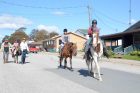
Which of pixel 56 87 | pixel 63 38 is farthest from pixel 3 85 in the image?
pixel 63 38

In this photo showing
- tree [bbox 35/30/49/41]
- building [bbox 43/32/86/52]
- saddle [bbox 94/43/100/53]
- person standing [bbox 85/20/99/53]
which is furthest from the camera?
tree [bbox 35/30/49/41]

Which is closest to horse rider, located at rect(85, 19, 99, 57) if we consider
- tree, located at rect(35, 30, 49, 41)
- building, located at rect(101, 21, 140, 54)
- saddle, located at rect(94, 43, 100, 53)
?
saddle, located at rect(94, 43, 100, 53)

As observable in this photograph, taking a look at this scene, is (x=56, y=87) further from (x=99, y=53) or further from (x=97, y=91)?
(x=99, y=53)

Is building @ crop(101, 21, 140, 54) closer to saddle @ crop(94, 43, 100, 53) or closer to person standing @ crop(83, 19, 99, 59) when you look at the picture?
person standing @ crop(83, 19, 99, 59)

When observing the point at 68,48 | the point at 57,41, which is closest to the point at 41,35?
the point at 57,41

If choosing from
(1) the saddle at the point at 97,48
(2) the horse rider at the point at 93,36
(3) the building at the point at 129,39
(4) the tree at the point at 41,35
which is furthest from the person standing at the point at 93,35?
(4) the tree at the point at 41,35

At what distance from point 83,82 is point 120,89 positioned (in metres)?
2.06

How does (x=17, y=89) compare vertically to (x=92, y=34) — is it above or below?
below

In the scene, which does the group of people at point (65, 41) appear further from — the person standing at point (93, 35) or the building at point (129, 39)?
the building at point (129, 39)

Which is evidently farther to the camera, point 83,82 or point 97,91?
point 83,82

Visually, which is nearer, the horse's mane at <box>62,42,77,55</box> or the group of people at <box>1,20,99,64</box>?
the group of people at <box>1,20,99,64</box>

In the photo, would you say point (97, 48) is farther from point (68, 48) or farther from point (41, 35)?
point (41, 35)

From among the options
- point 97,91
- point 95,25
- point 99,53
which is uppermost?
point 95,25

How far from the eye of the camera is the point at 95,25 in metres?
13.1
